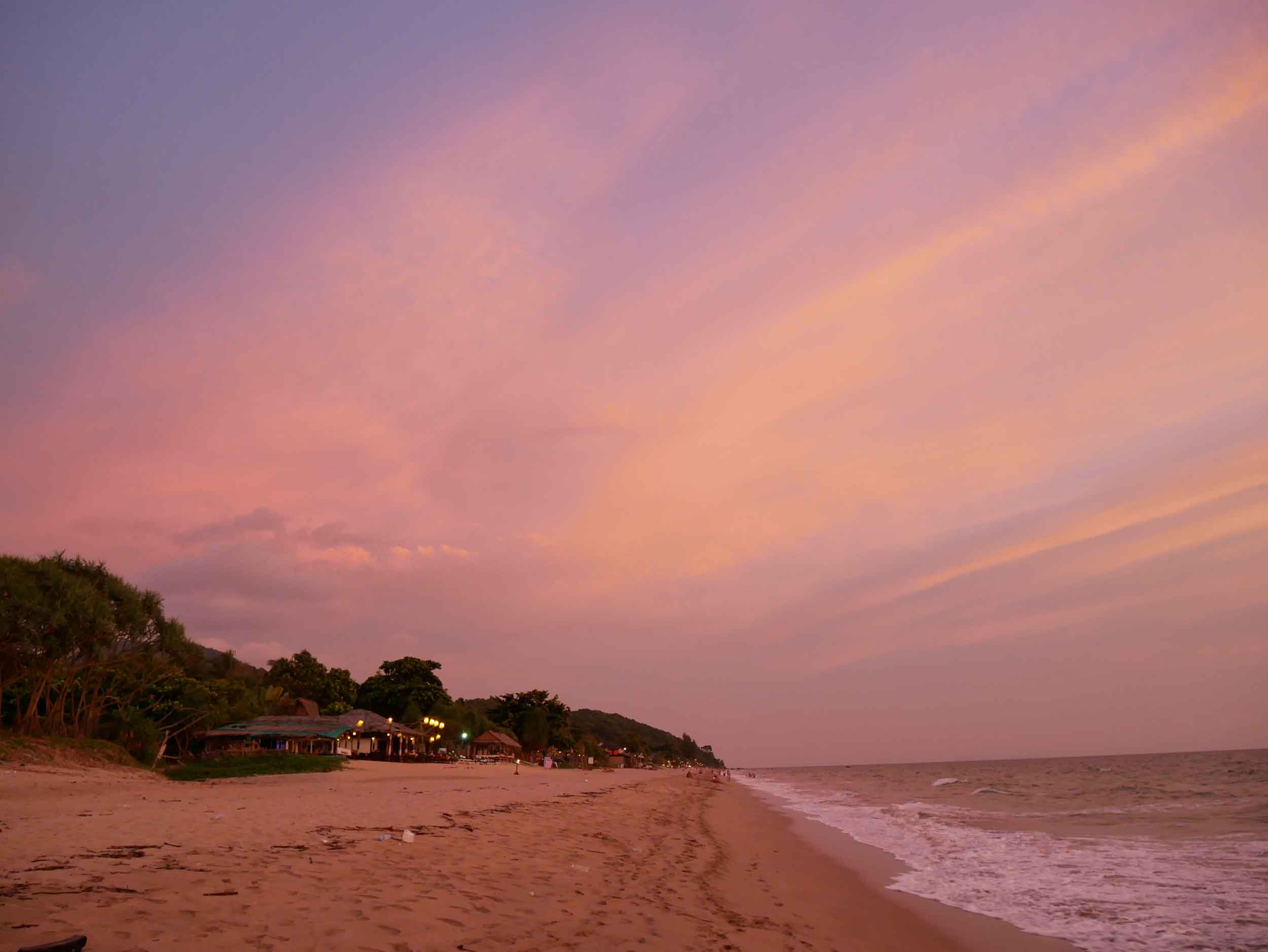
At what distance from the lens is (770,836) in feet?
70.8

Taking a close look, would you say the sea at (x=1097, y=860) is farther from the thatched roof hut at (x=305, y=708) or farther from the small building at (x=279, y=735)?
the thatched roof hut at (x=305, y=708)

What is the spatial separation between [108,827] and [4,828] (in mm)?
1177

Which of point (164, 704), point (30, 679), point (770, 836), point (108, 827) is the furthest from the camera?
point (164, 704)

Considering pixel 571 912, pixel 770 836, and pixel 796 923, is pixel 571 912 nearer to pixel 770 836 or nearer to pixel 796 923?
pixel 796 923

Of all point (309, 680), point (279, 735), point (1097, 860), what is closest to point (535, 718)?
point (309, 680)

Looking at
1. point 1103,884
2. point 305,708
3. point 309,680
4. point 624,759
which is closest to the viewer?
point 1103,884

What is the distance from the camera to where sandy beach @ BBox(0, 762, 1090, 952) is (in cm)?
588

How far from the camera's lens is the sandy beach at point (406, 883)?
232 inches

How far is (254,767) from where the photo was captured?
2941 cm

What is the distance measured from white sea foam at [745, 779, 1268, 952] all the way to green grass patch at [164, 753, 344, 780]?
22.3 meters

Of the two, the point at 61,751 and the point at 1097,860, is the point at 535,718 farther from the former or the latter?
the point at 1097,860

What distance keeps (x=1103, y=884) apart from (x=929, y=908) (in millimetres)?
3962

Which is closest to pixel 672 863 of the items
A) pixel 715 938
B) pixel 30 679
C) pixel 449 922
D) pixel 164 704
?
pixel 715 938

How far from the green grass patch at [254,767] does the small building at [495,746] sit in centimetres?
3803
